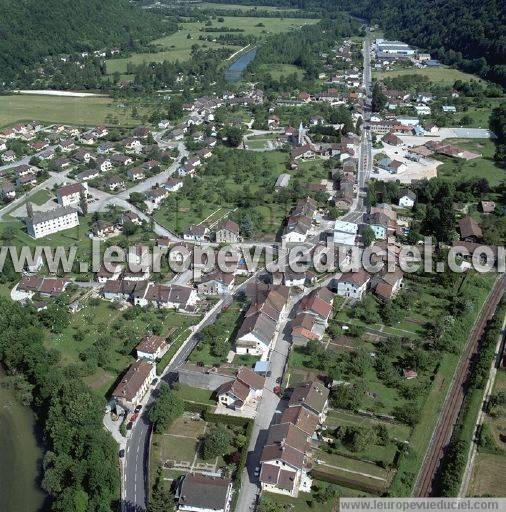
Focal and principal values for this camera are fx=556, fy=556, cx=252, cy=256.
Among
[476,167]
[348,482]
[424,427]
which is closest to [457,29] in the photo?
[476,167]

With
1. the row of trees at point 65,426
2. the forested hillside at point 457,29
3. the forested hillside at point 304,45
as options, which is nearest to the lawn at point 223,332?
the row of trees at point 65,426

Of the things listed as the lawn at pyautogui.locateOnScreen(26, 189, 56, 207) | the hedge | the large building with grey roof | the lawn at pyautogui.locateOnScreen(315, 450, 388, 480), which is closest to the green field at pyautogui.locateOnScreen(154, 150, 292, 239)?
the large building with grey roof

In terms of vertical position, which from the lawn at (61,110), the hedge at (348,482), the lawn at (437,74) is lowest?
the hedge at (348,482)

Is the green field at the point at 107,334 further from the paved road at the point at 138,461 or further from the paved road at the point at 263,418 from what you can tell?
the paved road at the point at 263,418

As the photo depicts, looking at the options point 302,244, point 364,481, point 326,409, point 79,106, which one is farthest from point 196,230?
point 79,106

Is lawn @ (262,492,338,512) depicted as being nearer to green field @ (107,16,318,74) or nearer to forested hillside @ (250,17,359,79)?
forested hillside @ (250,17,359,79)

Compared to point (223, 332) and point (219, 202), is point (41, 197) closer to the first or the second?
point (219, 202)

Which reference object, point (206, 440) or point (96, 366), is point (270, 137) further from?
point (206, 440)
